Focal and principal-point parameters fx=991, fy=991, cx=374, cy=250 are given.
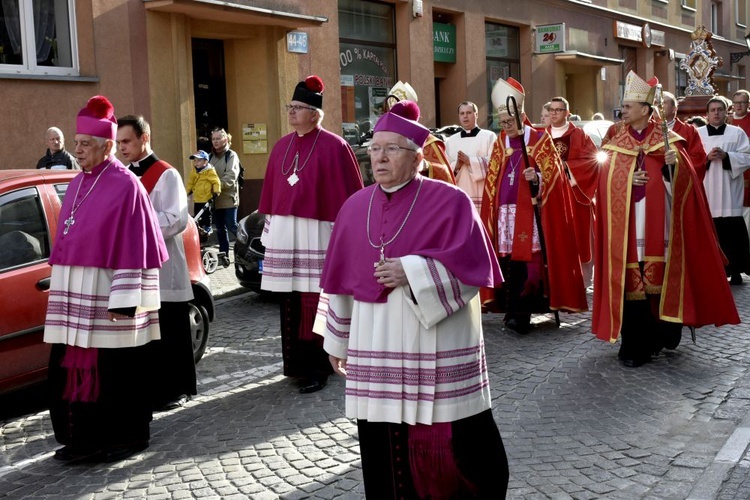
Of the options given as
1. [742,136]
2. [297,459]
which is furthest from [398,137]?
[742,136]

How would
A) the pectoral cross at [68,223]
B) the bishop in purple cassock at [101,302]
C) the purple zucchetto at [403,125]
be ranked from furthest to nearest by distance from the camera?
the pectoral cross at [68,223] → the bishop in purple cassock at [101,302] → the purple zucchetto at [403,125]

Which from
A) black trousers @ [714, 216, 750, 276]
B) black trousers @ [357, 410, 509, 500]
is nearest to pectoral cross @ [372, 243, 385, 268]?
black trousers @ [357, 410, 509, 500]

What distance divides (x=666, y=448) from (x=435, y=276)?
2.48 metres

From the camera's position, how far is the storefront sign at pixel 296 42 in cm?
1764

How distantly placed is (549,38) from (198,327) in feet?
65.7

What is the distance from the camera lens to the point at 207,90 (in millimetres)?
17625

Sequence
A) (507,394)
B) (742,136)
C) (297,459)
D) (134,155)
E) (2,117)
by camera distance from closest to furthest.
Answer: (297,459)
(134,155)
(507,394)
(742,136)
(2,117)

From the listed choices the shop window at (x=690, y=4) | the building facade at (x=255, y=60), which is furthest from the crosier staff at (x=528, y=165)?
the shop window at (x=690, y=4)

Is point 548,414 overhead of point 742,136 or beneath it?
beneath

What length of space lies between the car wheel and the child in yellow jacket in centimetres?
611

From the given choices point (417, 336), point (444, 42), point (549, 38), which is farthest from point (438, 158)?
point (549, 38)

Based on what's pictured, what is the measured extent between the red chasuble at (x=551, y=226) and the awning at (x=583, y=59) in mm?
18366

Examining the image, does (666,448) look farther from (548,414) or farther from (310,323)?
(310,323)

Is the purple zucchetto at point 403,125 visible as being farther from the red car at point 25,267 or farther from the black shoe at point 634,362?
the black shoe at point 634,362
